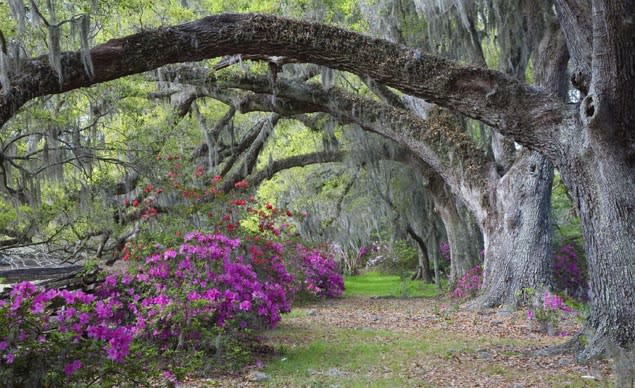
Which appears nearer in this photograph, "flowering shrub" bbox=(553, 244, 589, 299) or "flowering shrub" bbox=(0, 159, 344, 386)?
"flowering shrub" bbox=(0, 159, 344, 386)

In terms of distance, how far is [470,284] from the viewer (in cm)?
1216

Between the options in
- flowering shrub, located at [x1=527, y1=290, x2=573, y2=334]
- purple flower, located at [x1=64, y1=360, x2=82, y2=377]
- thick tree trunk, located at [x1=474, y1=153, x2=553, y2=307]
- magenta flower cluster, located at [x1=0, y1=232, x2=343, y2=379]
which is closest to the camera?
purple flower, located at [x1=64, y1=360, x2=82, y2=377]

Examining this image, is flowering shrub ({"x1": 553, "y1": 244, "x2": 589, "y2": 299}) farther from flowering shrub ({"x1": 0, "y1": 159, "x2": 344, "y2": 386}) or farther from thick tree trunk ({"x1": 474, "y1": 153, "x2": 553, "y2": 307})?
flowering shrub ({"x1": 0, "y1": 159, "x2": 344, "y2": 386})

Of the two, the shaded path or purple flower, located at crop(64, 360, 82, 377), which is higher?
purple flower, located at crop(64, 360, 82, 377)

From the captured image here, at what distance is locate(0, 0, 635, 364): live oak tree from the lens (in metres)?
5.32

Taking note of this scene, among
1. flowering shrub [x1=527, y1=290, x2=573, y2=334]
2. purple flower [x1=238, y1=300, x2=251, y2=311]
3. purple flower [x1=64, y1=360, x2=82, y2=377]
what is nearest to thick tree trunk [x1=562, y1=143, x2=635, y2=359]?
flowering shrub [x1=527, y1=290, x2=573, y2=334]

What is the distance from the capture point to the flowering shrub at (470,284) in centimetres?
1200

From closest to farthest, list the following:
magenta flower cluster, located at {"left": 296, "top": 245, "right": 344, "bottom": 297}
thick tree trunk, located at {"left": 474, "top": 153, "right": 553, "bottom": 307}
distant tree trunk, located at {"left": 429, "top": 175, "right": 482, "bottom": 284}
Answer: thick tree trunk, located at {"left": 474, "top": 153, "right": 553, "bottom": 307} < distant tree trunk, located at {"left": 429, "top": 175, "right": 482, "bottom": 284} < magenta flower cluster, located at {"left": 296, "top": 245, "right": 344, "bottom": 297}

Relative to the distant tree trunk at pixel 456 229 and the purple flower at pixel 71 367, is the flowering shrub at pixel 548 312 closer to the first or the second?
the distant tree trunk at pixel 456 229

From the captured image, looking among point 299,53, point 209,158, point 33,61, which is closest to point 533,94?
point 299,53

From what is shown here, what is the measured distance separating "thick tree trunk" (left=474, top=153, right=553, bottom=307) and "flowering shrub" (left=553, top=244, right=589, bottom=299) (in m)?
5.30

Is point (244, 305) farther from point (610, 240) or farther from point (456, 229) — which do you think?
point (456, 229)

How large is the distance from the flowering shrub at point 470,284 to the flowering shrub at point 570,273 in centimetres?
305

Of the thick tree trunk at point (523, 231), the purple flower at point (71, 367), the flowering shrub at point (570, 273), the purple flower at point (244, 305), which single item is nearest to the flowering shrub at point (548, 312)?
the thick tree trunk at point (523, 231)
